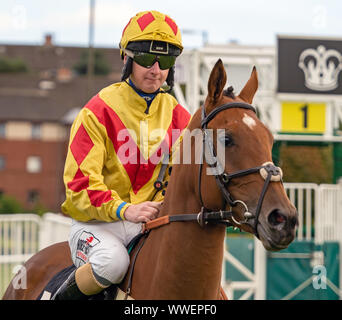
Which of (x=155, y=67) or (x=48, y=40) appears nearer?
(x=155, y=67)

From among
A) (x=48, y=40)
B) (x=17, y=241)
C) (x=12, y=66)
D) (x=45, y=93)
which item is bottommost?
(x=17, y=241)

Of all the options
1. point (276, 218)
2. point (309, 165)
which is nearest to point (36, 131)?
point (309, 165)

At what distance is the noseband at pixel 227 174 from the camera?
2.89 metres

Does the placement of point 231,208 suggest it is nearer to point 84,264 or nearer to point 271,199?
point 271,199

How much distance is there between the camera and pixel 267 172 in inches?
114

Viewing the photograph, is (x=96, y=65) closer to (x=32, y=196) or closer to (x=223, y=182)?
(x=32, y=196)

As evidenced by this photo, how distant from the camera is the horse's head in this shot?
282 cm

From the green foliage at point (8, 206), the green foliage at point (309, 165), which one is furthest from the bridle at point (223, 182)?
the green foliage at point (8, 206)

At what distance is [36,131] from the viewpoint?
53938mm

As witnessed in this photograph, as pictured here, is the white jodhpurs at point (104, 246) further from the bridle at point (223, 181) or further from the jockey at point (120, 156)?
the bridle at point (223, 181)

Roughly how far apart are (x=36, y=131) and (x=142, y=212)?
51.7 m

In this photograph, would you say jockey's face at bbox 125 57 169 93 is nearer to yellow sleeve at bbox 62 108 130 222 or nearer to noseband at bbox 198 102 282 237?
yellow sleeve at bbox 62 108 130 222

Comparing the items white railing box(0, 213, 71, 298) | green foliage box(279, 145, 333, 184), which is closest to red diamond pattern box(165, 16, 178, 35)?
white railing box(0, 213, 71, 298)
